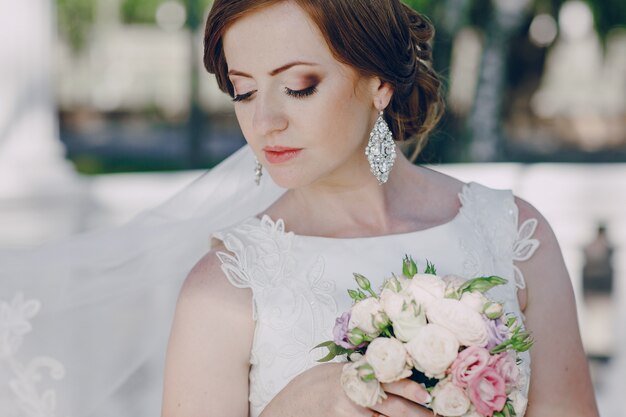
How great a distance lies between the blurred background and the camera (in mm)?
5840

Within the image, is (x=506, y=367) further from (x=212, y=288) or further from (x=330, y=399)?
A: (x=212, y=288)

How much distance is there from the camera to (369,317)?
5.34 ft

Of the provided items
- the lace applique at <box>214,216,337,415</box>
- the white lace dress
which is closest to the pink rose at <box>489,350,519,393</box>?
the white lace dress

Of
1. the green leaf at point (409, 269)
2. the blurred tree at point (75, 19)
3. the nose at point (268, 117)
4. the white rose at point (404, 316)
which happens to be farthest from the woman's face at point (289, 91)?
the blurred tree at point (75, 19)

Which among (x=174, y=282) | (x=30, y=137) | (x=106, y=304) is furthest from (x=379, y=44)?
(x=30, y=137)

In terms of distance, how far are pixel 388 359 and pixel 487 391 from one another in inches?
6.7

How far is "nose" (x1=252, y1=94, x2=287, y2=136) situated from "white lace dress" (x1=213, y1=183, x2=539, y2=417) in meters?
0.31

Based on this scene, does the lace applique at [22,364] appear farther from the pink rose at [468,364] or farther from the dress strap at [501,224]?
the pink rose at [468,364]

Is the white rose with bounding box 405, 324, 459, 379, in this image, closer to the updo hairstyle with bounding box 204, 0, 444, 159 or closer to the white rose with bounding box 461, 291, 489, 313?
the white rose with bounding box 461, 291, 489, 313

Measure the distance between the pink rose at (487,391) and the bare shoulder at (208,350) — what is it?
1.99ft

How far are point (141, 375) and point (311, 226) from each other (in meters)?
0.69

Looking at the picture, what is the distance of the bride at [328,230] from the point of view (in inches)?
75.7

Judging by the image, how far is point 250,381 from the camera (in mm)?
2051

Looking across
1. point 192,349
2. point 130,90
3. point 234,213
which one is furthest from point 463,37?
point 192,349
